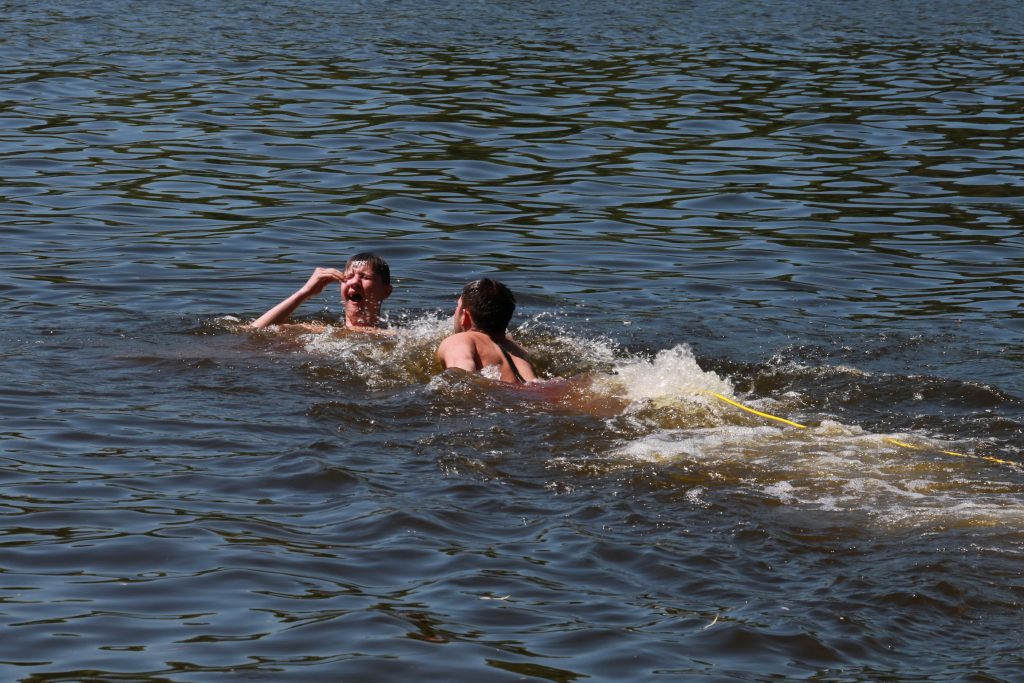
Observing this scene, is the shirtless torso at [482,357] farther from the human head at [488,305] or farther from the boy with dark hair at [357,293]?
the boy with dark hair at [357,293]

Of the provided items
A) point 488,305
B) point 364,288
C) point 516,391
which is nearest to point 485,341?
point 488,305

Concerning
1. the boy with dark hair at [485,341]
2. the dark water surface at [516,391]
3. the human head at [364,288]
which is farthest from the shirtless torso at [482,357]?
the human head at [364,288]

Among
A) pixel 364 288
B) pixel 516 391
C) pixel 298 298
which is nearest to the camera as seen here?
pixel 516 391

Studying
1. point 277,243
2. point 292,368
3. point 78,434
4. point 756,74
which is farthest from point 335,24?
point 78,434

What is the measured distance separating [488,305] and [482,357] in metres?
0.38

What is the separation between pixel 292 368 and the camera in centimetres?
1029

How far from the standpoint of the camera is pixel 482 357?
10094 millimetres

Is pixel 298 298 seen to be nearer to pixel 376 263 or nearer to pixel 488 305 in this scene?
pixel 376 263

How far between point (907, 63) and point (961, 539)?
20.3 m

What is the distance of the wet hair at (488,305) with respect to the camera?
10.2 m

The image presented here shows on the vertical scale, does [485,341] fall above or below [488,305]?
below

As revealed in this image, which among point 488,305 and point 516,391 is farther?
point 488,305

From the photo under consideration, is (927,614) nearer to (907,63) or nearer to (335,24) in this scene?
(907,63)

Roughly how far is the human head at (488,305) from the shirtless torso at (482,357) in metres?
0.07
